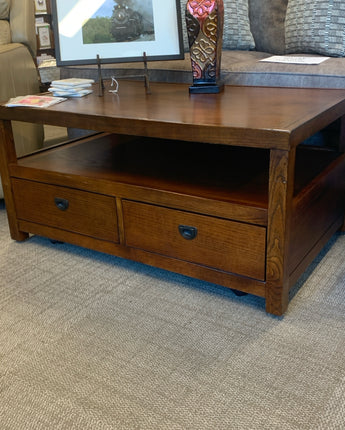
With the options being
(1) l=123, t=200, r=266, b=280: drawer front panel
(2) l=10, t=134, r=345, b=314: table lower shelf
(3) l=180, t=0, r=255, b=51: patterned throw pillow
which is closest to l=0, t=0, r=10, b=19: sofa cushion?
(2) l=10, t=134, r=345, b=314: table lower shelf

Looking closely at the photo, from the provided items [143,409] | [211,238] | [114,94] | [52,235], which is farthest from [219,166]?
[143,409]

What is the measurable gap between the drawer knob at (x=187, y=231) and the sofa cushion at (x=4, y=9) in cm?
145

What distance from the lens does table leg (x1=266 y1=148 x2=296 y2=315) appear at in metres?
1.08

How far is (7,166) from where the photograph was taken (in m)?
1.59

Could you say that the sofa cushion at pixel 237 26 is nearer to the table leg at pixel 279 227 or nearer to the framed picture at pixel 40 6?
the table leg at pixel 279 227

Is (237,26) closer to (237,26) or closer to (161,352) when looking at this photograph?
(237,26)


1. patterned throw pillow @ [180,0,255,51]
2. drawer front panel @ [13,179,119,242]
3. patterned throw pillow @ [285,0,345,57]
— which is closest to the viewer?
drawer front panel @ [13,179,119,242]

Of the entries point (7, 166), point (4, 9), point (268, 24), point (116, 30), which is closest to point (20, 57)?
point (4, 9)

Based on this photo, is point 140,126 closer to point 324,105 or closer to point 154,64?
point 324,105

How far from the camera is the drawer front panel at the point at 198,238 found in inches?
47.3

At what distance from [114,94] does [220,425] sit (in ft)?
3.55

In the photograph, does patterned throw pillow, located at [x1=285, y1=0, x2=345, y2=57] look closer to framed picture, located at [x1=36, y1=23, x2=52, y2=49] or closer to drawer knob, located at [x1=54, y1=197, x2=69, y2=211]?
drawer knob, located at [x1=54, y1=197, x2=69, y2=211]

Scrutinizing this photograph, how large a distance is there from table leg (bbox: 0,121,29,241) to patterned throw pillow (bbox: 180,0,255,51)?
106 cm

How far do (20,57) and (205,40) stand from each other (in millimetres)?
869
